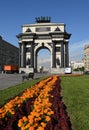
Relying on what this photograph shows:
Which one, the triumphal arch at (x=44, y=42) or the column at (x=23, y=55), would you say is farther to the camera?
the column at (x=23, y=55)

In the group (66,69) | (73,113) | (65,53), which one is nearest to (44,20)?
(65,53)

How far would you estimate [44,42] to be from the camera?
407 feet

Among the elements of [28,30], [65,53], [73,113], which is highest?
[28,30]

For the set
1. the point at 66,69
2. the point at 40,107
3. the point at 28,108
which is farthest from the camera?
the point at 66,69

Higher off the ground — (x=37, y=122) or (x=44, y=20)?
(x=44, y=20)

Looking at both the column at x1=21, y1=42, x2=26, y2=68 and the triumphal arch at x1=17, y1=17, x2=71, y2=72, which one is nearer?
the triumphal arch at x1=17, y1=17, x2=71, y2=72

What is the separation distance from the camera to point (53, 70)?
118 meters

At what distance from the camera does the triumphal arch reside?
397ft

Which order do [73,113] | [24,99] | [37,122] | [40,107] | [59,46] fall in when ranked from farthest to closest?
[59,46], [73,113], [24,99], [40,107], [37,122]

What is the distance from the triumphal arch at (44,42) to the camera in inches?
4769

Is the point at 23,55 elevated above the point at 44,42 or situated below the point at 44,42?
below

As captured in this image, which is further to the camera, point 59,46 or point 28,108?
point 59,46

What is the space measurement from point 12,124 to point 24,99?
4177 millimetres

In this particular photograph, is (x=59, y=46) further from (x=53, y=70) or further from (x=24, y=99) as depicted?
(x=24, y=99)
